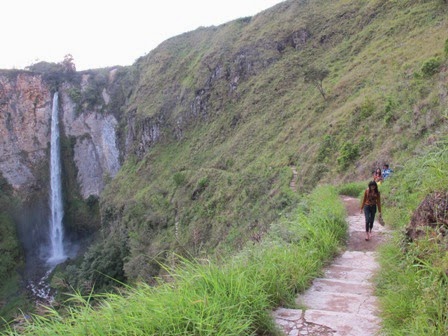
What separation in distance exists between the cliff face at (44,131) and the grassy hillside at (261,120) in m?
4.06

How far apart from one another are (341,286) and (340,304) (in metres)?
0.50

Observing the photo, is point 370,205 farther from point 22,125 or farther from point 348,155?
point 22,125

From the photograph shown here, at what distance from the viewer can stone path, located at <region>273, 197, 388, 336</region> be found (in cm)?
285

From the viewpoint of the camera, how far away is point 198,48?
49.6m

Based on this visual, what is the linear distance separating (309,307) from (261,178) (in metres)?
19.0

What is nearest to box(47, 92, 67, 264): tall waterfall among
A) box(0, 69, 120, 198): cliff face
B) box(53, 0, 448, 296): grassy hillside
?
box(0, 69, 120, 198): cliff face

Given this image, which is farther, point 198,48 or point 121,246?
point 198,48

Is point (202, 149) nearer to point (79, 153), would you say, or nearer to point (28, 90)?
point (79, 153)

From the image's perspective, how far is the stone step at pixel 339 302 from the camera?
322 cm

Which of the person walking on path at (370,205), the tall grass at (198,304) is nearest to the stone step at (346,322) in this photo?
the tall grass at (198,304)

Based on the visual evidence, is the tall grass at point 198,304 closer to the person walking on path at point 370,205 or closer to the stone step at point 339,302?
the stone step at point 339,302

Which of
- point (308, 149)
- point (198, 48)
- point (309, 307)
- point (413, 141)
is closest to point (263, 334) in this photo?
point (309, 307)

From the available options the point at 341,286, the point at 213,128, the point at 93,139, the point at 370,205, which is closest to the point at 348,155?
the point at 370,205

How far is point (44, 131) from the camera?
160 feet
